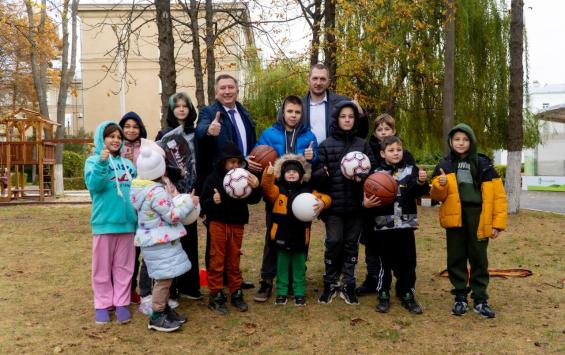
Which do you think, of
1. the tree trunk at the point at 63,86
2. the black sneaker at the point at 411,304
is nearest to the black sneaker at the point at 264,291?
the black sneaker at the point at 411,304

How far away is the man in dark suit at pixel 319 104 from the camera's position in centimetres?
547

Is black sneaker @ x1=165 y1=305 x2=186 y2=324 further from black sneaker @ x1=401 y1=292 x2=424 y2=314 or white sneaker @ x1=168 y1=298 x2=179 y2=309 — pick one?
black sneaker @ x1=401 y1=292 x2=424 y2=314

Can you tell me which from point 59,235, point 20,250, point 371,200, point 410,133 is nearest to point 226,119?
point 371,200

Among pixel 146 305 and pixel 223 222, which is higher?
pixel 223 222

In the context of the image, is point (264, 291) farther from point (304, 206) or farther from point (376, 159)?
point (376, 159)

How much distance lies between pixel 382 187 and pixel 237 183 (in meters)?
1.32

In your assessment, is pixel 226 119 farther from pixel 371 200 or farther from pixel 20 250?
pixel 20 250

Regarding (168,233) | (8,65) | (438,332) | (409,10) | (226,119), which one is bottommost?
(438,332)

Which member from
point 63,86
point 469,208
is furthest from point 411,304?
point 63,86

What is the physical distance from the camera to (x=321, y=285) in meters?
6.04

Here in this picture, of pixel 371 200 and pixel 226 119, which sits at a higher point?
pixel 226 119

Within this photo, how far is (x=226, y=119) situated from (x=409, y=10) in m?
7.73

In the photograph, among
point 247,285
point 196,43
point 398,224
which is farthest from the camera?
point 196,43

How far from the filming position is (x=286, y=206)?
501 centimetres
